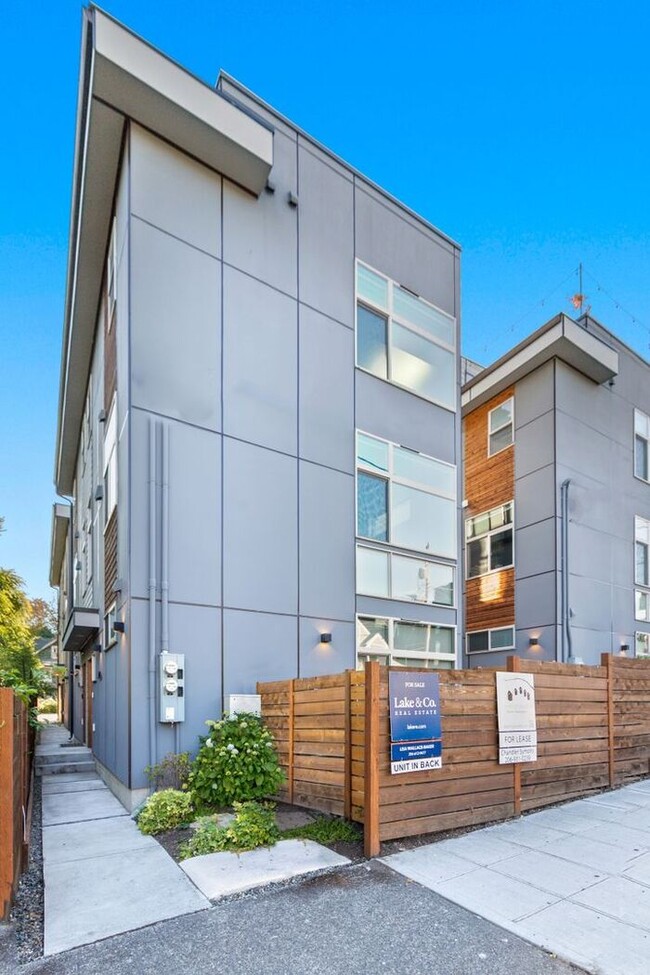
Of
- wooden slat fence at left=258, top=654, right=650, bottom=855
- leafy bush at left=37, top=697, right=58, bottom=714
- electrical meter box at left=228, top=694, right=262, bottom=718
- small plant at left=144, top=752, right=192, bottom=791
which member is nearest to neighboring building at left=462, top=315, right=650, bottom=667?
wooden slat fence at left=258, top=654, right=650, bottom=855

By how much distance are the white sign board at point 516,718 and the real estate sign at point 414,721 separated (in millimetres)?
899

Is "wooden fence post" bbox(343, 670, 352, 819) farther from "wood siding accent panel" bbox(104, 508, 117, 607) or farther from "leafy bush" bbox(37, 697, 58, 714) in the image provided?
"leafy bush" bbox(37, 697, 58, 714)

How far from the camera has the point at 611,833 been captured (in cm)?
554

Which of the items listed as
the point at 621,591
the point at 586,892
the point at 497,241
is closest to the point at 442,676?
the point at 586,892

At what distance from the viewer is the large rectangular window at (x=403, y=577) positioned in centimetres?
930

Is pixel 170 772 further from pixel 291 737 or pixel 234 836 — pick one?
pixel 234 836

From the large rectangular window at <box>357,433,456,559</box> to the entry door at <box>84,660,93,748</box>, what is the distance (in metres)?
6.52

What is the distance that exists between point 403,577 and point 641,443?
33.2 ft

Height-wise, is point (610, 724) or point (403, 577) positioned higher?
point (403, 577)

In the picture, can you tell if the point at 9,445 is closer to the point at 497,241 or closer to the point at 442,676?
the point at 497,241

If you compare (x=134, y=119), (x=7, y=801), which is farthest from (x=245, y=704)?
(x=134, y=119)

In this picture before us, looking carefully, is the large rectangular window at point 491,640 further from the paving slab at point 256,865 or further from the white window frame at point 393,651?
the paving slab at point 256,865

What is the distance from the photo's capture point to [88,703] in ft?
39.5

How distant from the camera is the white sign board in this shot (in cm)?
598
